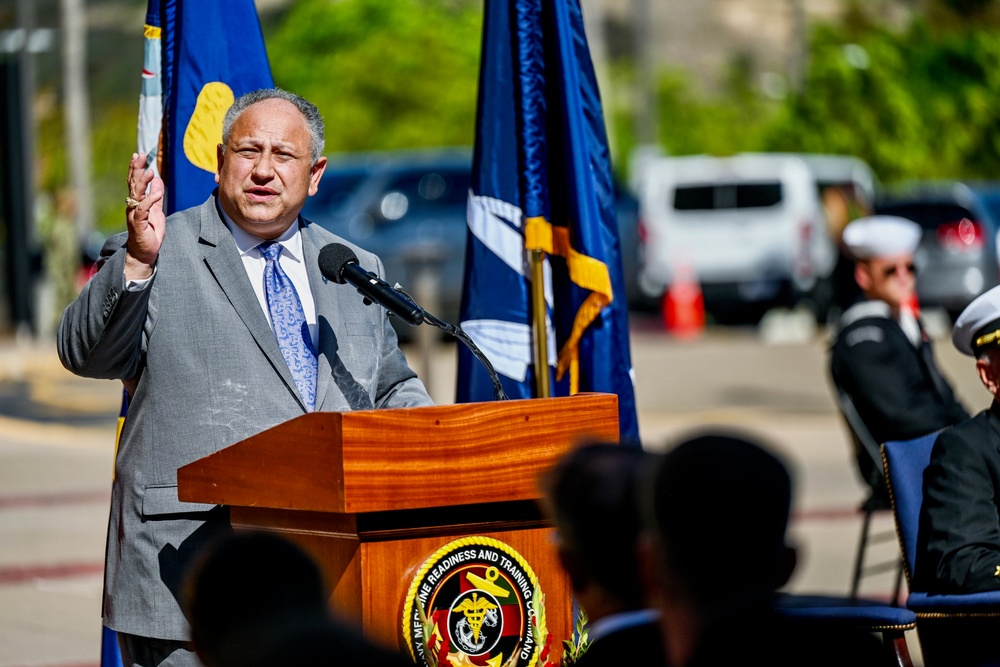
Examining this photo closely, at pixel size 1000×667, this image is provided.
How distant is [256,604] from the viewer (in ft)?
7.16

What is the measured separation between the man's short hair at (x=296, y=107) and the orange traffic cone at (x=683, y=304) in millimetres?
17012

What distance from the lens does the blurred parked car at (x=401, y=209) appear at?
17.6m

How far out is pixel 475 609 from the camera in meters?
3.46

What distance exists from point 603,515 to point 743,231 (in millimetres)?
18591

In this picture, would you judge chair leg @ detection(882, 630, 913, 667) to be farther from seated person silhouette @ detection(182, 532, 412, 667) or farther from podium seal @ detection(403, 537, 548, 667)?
seated person silhouette @ detection(182, 532, 412, 667)

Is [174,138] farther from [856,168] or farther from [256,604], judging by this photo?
[856,168]

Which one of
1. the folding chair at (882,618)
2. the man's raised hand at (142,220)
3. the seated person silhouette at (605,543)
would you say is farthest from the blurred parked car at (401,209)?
the seated person silhouette at (605,543)

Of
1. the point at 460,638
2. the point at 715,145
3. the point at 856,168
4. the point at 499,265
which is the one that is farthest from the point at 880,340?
the point at 715,145

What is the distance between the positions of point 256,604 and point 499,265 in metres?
2.97

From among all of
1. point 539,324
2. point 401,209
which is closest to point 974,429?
point 539,324

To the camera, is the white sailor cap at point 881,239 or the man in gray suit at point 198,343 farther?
the white sailor cap at point 881,239

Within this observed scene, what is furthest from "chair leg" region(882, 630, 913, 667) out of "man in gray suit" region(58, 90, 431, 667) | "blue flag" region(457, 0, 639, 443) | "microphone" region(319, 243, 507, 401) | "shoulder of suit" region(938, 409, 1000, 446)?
"man in gray suit" region(58, 90, 431, 667)

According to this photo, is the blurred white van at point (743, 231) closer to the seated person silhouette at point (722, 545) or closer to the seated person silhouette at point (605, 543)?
the seated person silhouette at point (605, 543)

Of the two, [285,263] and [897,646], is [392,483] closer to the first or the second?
[285,263]
